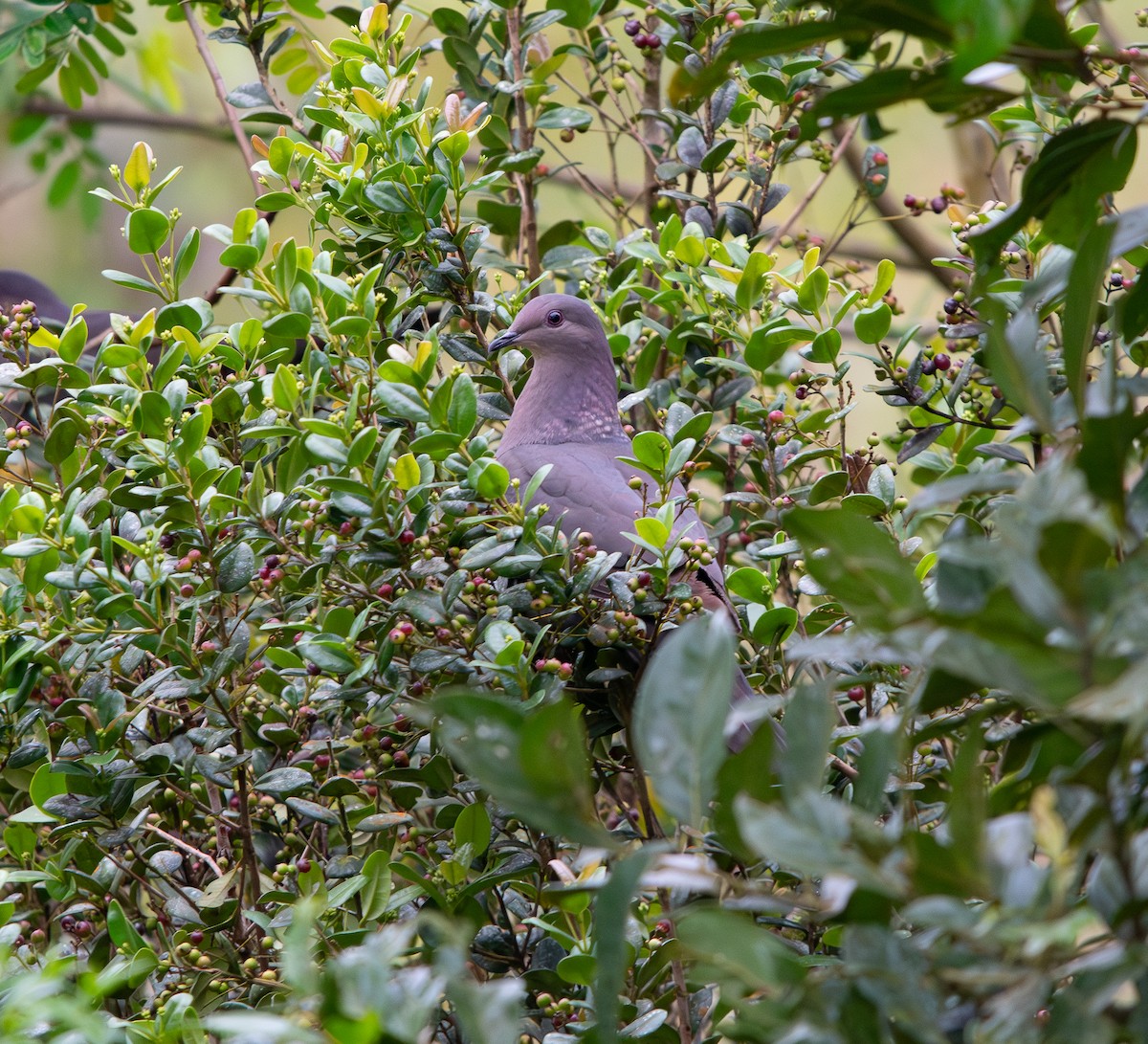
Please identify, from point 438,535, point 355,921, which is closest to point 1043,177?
point 438,535

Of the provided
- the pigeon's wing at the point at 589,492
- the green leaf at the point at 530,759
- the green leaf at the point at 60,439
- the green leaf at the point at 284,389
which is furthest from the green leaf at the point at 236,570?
the green leaf at the point at 530,759

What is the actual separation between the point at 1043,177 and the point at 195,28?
1.85 metres

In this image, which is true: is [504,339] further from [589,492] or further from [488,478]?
[488,478]

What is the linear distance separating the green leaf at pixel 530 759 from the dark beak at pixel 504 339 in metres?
1.30

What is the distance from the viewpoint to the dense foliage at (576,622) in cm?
60

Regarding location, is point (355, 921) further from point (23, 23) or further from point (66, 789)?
point (23, 23)

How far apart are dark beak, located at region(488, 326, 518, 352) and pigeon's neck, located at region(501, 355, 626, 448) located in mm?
79

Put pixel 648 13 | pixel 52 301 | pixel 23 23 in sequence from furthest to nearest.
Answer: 1. pixel 52 301
2. pixel 23 23
3. pixel 648 13

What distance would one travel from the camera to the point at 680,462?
52.9 inches

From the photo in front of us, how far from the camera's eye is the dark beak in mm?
1990

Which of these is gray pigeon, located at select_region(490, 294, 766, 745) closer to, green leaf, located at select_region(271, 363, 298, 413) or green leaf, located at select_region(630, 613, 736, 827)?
green leaf, located at select_region(271, 363, 298, 413)

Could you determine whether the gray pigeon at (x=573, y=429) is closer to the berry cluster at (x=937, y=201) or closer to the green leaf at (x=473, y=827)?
the berry cluster at (x=937, y=201)

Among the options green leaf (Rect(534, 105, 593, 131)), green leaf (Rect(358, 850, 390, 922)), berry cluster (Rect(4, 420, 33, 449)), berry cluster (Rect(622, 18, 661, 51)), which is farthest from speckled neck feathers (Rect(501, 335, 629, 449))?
green leaf (Rect(358, 850, 390, 922))

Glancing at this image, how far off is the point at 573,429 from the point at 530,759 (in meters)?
1.79
